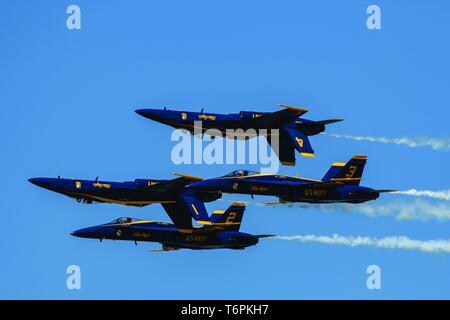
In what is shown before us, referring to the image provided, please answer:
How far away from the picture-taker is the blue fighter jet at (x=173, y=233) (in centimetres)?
13912

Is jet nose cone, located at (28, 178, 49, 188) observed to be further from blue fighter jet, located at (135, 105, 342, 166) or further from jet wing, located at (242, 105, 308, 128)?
jet wing, located at (242, 105, 308, 128)

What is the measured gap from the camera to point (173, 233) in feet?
460

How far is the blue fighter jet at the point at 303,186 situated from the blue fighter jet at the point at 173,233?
4.80 meters

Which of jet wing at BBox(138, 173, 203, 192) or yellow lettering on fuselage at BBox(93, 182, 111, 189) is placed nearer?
yellow lettering on fuselage at BBox(93, 182, 111, 189)

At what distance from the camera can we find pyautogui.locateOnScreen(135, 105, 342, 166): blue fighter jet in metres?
137

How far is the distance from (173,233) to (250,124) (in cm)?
1352

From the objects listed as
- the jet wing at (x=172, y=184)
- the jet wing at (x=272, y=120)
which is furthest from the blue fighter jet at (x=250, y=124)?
the jet wing at (x=172, y=184)

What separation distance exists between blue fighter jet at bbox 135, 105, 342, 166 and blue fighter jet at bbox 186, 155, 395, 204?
3.69 metres

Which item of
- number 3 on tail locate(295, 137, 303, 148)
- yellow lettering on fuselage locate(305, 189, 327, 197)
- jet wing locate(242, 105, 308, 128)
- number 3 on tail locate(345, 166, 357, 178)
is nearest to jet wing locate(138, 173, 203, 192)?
jet wing locate(242, 105, 308, 128)

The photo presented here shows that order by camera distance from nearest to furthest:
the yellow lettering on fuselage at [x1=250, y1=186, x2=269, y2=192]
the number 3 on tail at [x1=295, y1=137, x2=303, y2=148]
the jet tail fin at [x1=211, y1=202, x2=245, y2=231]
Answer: the yellow lettering on fuselage at [x1=250, y1=186, x2=269, y2=192] → the number 3 on tail at [x1=295, y1=137, x2=303, y2=148] → the jet tail fin at [x1=211, y1=202, x2=245, y2=231]

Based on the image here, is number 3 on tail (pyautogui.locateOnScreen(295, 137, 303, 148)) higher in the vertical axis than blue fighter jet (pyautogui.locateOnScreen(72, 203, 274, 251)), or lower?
higher

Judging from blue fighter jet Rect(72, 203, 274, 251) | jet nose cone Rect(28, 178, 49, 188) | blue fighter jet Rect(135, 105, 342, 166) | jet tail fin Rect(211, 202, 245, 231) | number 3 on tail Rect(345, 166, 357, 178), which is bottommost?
blue fighter jet Rect(72, 203, 274, 251)
